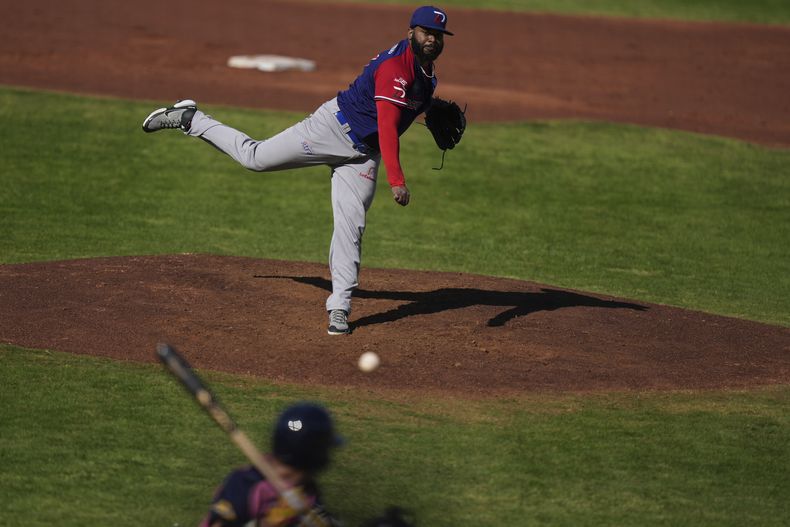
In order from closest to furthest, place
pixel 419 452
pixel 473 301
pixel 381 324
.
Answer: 1. pixel 419 452
2. pixel 381 324
3. pixel 473 301

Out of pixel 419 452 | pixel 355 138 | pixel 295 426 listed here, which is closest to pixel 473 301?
pixel 355 138

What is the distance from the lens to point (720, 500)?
6.36 m

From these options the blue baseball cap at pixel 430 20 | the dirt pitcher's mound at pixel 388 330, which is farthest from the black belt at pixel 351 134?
the dirt pitcher's mound at pixel 388 330

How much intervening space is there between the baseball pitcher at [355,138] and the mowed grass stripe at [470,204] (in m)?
3.21

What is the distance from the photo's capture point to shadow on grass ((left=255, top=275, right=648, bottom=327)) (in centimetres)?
947

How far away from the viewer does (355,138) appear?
8547 mm

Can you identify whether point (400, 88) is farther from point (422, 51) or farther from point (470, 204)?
point (470, 204)

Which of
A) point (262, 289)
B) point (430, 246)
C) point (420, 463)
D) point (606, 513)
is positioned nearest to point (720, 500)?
point (606, 513)

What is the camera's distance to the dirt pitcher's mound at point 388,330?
323 inches

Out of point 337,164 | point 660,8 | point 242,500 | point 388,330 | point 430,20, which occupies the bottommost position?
point 388,330

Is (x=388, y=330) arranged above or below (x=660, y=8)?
below

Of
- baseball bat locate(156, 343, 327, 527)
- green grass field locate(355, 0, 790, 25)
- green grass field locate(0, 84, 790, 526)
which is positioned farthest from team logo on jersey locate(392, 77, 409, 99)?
green grass field locate(355, 0, 790, 25)

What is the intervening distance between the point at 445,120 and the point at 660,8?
2264 cm

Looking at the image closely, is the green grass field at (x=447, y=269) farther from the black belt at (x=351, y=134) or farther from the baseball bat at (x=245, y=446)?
the black belt at (x=351, y=134)
